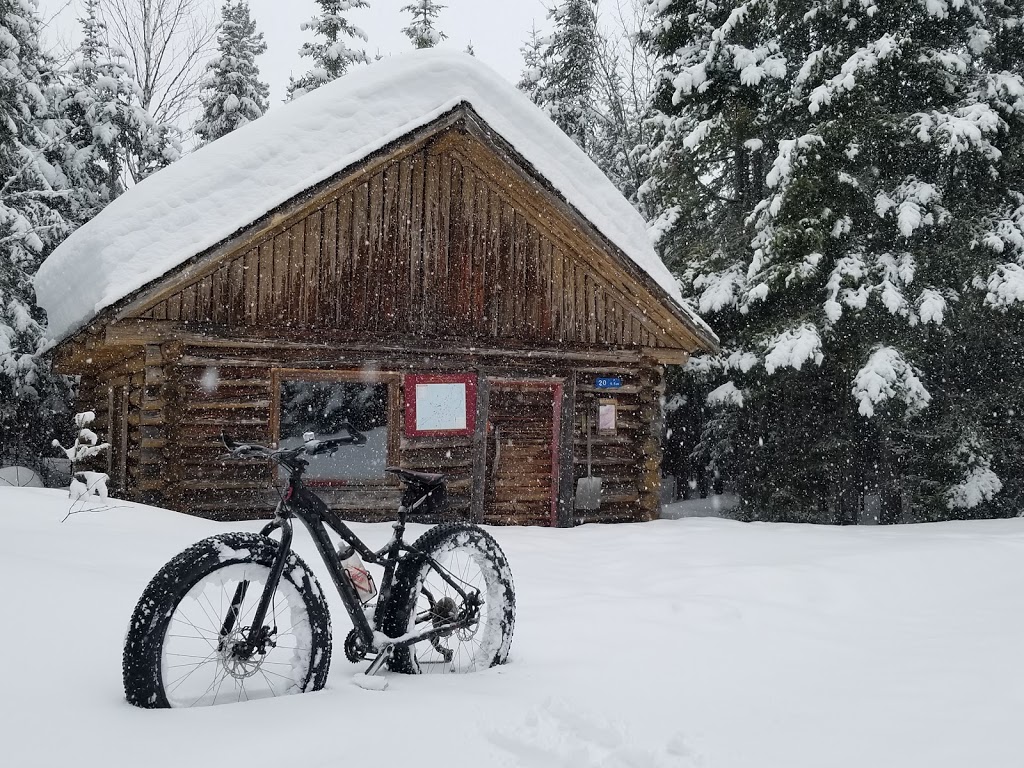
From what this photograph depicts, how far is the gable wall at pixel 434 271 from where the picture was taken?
11.2m

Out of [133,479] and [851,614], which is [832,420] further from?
[133,479]

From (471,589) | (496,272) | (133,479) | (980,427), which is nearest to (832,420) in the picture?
(980,427)

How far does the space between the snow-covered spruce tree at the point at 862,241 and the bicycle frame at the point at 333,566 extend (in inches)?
419

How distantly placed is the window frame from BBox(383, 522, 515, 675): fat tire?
6.90 metres

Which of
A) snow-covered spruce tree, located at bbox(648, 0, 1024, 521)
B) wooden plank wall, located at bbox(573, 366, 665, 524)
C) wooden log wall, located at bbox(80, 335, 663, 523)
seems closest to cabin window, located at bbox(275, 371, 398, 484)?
wooden log wall, located at bbox(80, 335, 663, 523)

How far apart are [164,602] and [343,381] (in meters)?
8.74

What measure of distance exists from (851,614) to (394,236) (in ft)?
25.3

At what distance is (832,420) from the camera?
52.9 ft

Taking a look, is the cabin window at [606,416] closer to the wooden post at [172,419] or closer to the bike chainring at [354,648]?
the wooden post at [172,419]

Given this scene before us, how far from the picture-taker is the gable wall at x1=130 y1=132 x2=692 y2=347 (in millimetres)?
11195

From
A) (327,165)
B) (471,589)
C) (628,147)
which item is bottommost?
(471,589)

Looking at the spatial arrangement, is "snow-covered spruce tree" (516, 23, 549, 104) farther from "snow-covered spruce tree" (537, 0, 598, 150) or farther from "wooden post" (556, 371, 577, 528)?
"wooden post" (556, 371, 577, 528)

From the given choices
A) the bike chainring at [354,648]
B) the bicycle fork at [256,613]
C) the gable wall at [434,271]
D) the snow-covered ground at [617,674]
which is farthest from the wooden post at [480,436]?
the bicycle fork at [256,613]

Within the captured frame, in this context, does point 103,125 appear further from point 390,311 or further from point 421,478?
point 421,478
